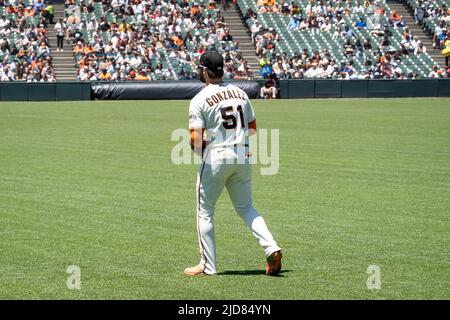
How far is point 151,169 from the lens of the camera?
17.2 m

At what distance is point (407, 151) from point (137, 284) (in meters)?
13.7

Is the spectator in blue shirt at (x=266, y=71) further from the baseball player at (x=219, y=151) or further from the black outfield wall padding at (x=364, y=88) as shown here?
the baseball player at (x=219, y=151)

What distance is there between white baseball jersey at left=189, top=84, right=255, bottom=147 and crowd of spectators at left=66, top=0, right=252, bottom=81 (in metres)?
35.8

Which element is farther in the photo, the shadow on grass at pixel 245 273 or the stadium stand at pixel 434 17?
the stadium stand at pixel 434 17

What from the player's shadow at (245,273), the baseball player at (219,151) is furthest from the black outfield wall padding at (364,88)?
the baseball player at (219,151)

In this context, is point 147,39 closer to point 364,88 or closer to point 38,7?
point 38,7

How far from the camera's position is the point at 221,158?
801cm

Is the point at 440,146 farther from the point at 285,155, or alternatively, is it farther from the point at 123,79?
the point at 123,79

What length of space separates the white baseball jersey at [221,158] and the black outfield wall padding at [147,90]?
110 ft

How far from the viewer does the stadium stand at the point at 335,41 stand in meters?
47.5

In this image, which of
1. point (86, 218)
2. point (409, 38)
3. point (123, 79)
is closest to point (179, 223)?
point (86, 218)

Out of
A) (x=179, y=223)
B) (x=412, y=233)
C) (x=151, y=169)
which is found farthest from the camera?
(x=151, y=169)

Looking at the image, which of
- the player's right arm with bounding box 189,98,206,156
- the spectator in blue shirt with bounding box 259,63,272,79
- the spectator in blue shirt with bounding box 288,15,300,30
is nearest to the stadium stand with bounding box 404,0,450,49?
the spectator in blue shirt with bounding box 288,15,300,30

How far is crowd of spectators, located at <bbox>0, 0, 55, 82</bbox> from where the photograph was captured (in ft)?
141
